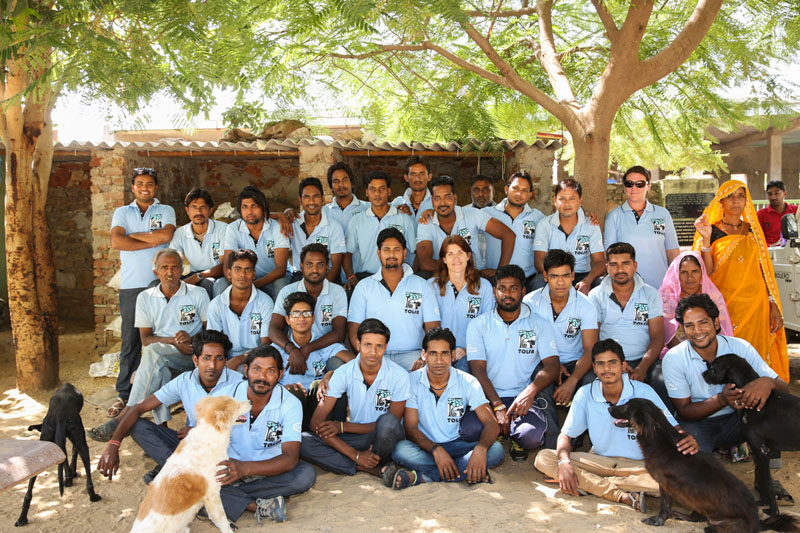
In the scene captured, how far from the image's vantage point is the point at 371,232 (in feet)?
17.9

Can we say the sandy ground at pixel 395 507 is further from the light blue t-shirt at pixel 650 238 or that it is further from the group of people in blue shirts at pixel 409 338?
the light blue t-shirt at pixel 650 238

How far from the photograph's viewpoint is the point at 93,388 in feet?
20.5

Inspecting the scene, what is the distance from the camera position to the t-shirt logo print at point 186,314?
4.93m

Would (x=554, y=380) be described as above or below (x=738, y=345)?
below

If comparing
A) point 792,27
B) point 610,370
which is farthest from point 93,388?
point 792,27

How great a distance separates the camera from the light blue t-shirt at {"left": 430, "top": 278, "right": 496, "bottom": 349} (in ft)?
15.6

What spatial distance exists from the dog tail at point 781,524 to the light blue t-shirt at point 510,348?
162 centimetres

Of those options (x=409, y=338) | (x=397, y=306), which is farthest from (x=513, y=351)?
(x=397, y=306)

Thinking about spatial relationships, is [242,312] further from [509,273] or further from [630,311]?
[630,311]

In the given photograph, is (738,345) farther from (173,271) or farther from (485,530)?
(173,271)

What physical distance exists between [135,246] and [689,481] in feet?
14.8

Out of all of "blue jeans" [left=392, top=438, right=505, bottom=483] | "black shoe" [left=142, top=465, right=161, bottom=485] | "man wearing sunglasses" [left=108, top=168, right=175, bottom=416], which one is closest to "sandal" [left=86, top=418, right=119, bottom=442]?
"black shoe" [left=142, top=465, right=161, bottom=485]

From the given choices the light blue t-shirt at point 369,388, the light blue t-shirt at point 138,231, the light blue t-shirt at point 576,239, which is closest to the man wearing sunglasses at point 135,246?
the light blue t-shirt at point 138,231

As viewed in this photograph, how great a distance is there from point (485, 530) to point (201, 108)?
289 cm
